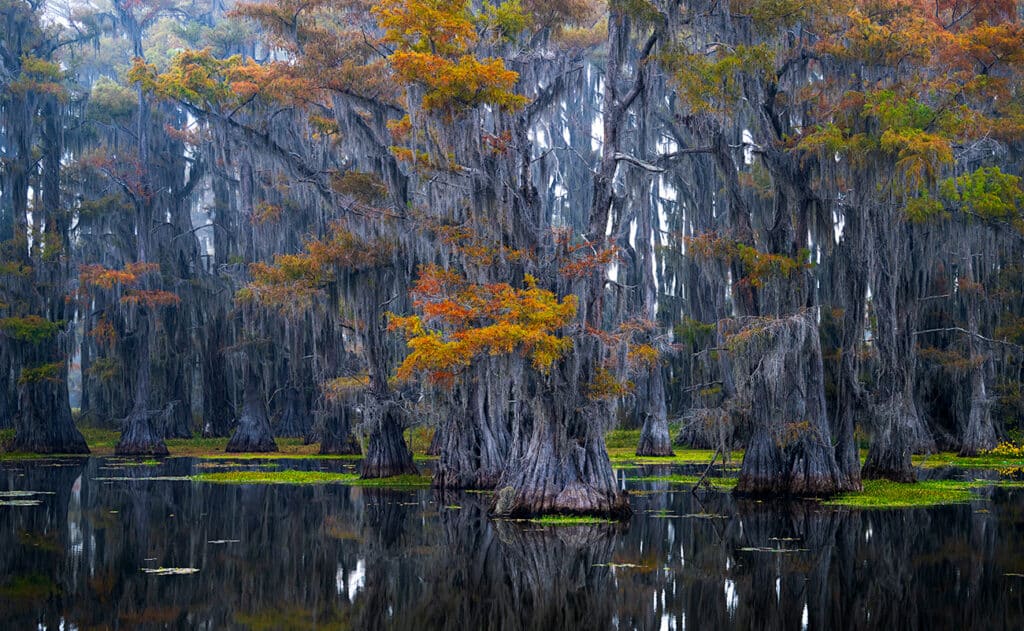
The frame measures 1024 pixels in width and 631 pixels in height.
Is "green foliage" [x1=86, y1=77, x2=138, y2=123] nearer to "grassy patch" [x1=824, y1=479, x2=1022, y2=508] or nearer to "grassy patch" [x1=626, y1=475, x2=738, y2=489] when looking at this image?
"grassy patch" [x1=626, y1=475, x2=738, y2=489]

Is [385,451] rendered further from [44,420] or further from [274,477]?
[44,420]

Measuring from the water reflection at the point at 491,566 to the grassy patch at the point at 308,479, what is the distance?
4796 mm

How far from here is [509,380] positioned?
18812 mm

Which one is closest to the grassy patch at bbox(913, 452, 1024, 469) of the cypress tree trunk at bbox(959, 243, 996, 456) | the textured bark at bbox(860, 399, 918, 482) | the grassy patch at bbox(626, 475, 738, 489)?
the cypress tree trunk at bbox(959, 243, 996, 456)

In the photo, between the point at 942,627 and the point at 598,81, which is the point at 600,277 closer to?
the point at 942,627

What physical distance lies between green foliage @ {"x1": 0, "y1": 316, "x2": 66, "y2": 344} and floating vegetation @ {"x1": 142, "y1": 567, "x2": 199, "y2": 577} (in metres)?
26.1

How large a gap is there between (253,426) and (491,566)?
29.1 metres

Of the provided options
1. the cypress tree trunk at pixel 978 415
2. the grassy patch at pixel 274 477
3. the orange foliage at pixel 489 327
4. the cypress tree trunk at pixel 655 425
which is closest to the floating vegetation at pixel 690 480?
the grassy patch at pixel 274 477

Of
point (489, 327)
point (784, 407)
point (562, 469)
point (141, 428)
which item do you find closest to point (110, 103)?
point (141, 428)

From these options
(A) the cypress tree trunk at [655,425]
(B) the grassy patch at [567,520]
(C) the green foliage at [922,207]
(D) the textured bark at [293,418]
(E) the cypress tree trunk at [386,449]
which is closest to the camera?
(B) the grassy patch at [567,520]

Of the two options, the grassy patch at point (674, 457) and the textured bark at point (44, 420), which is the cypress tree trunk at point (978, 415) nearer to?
the grassy patch at point (674, 457)

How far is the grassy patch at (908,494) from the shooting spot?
21000mm

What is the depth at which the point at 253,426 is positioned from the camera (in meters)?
41.1

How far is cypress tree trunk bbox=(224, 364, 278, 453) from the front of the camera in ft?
134
